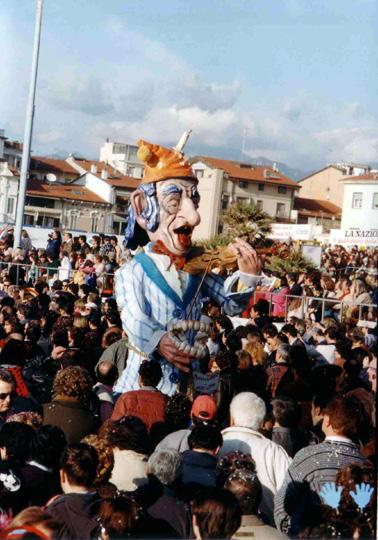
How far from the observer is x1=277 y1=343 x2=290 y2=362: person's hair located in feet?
26.7

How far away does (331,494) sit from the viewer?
181 inches

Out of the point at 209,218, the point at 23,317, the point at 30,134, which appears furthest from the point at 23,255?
the point at 23,317

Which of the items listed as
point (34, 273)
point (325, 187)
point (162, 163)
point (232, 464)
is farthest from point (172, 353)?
point (325, 187)

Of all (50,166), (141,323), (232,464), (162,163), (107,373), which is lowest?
(232,464)

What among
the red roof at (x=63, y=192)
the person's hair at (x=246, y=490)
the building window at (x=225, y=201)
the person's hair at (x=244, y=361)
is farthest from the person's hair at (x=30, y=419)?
the red roof at (x=63, y=192)

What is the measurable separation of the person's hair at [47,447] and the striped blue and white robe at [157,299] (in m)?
2.20

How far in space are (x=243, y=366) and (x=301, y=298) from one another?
3.27 metres

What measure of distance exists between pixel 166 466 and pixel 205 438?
505 millimetres

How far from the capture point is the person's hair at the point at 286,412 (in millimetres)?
6090

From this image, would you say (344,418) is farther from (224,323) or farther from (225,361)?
(224,323)

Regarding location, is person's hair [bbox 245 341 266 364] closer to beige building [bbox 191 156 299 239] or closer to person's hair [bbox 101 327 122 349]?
person's hair [bbox 101 327 122 349]

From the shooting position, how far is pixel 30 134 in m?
16.2

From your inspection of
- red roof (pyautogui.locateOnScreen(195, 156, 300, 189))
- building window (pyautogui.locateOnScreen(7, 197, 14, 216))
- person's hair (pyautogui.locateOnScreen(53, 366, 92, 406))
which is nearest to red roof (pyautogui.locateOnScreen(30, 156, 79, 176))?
building window (pyautogui.locateOnScreen(7, 197, 14, 216))

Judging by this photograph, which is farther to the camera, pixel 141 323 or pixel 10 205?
pixel 10 205
